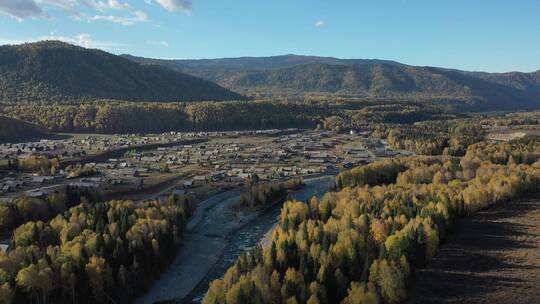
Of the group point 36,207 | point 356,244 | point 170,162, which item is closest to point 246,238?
point 356,244

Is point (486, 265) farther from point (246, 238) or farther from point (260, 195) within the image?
point (260, 195)

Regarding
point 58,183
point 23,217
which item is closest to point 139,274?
point 23,217

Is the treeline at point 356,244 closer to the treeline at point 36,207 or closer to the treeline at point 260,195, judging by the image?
the treeline at point 260,195

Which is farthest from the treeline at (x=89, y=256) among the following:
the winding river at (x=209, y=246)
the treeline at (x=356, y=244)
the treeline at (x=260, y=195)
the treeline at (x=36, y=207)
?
the treeline at (x=260, y=195)

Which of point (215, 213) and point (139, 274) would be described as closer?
point (139, 274)

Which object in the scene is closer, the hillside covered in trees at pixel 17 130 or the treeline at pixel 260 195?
the treeline at pixel 260 195

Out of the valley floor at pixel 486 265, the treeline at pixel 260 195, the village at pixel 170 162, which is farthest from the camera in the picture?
the village at pixel 170 162

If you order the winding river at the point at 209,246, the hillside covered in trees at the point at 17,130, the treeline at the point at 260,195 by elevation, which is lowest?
the winding river at the point at 209,246

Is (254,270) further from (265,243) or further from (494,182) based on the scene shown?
(494,182)
